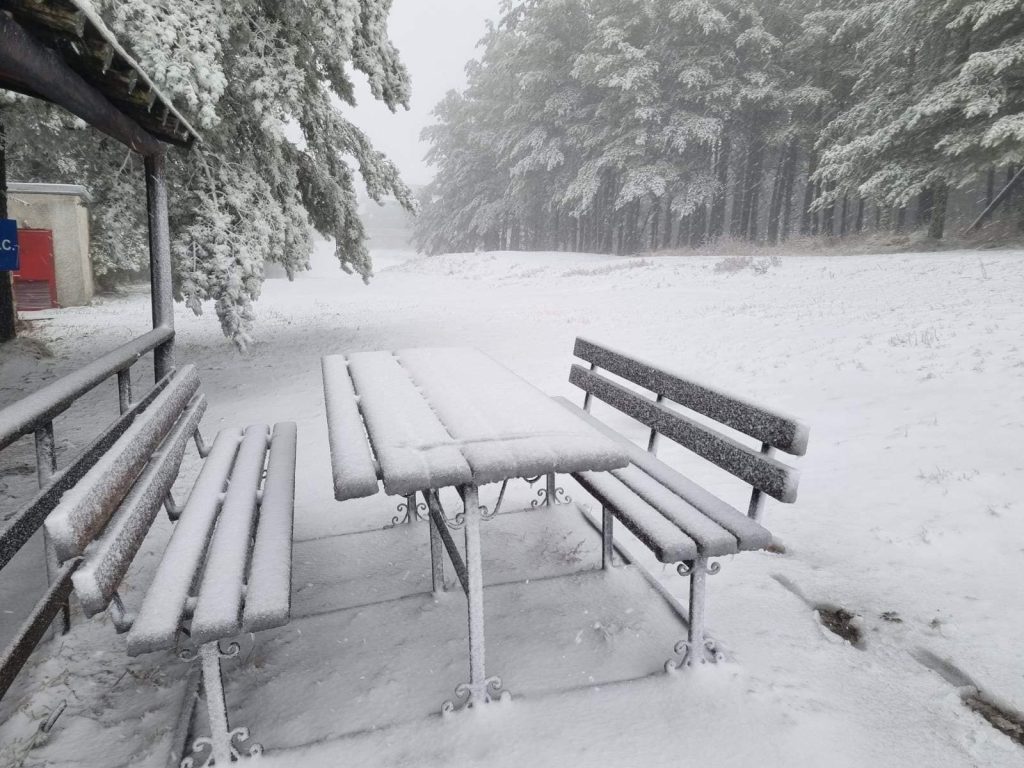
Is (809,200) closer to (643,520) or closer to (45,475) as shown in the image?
(643,520)

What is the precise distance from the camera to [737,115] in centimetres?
2712

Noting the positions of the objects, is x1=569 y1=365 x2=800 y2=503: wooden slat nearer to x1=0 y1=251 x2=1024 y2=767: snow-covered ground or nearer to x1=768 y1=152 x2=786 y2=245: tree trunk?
→ x1=0 y1=251 x2=1024 y2=767: snow-covered ground

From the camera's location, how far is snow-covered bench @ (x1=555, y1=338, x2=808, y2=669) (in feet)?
7.57

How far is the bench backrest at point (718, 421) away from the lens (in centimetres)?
234

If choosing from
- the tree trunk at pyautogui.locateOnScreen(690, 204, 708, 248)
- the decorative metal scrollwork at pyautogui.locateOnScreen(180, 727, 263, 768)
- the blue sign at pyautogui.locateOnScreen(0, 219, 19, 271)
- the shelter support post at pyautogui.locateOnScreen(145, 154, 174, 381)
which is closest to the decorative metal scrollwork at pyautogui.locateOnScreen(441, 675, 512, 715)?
the decorative metal scrollwork at pyautogui.locateOnScreen(180, 727, 263, 768)

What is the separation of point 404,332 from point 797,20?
80.1 feet

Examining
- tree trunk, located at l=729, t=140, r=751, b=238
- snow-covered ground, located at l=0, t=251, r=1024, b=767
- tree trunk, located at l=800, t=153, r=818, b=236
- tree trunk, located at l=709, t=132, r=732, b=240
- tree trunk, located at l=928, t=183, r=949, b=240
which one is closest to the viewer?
snow-covered ground, located at l=0, t=251, r=1024, b=767

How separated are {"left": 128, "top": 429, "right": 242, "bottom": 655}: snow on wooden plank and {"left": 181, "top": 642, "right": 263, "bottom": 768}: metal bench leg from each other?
0.21 meters

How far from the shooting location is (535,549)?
365 centimetres

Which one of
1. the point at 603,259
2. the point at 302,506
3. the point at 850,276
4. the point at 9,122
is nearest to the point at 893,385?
the point at 302,506

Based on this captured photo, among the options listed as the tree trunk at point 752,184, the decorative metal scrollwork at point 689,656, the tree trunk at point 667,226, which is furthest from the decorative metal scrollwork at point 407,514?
the tree trunk at point 752,184

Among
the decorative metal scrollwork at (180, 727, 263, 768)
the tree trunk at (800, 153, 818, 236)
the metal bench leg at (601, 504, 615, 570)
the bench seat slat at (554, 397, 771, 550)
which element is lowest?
the decorative metal scrollwork at (180, 727, 263, 768)

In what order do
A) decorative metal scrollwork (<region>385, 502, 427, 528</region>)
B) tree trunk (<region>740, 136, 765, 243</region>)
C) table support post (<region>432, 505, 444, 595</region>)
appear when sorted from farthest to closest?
tree trunk (<region>740, 136, 765, 243</region>) < decorative metal scrollwork (<region>385, 502, 427, 528</region>) < table support post (<region>432, 505, 444, 595</region>)

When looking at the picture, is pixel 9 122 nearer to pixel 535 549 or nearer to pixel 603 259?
pixel 535 549
